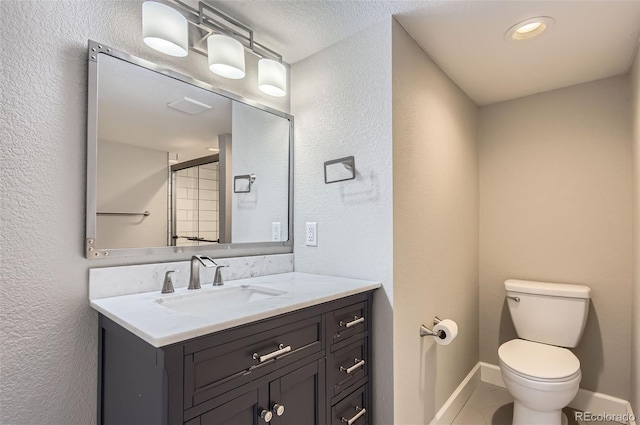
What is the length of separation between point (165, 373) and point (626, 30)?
2412 millimetres

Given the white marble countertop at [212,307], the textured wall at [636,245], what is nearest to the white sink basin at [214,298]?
the white marble countertop at [212,307]

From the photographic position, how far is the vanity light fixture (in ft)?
4.14

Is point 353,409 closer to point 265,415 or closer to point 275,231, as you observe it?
point 265,415

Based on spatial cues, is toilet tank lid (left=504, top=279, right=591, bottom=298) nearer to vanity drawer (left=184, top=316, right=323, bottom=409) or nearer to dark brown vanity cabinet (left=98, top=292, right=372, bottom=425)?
dark brown vanity cabinet (left=98, top=292, right=372, bottom=425)

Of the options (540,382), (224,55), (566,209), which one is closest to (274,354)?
(224,55)

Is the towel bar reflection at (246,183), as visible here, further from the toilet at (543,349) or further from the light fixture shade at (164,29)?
the toilet at (543,349)

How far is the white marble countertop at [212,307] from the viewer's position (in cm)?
88

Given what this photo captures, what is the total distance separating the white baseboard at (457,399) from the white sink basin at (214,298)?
121cm

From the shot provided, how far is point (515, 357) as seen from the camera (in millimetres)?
1855

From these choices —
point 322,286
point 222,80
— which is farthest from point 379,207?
point 222,80

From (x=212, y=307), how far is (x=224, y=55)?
3.63 ft

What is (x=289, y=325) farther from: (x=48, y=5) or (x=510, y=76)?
(x=510, y=76)

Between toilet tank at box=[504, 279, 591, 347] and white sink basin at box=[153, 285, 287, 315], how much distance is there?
174cm

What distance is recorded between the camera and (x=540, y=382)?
1.63m
